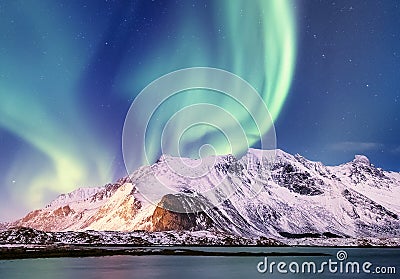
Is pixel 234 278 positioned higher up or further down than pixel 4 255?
further down

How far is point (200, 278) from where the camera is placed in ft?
281

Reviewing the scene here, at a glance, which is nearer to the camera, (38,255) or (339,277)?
(339,277)

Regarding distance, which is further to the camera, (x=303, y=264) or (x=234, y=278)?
(x=303, y=264)

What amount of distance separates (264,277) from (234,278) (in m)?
6.49

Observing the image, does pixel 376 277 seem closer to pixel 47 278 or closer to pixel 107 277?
pixel 107 277

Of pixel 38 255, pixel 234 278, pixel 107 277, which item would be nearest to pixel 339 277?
pixel 234 278

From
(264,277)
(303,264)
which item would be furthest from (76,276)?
(303,264)

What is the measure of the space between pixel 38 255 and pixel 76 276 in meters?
66.7

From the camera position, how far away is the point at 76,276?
84312 millimetres

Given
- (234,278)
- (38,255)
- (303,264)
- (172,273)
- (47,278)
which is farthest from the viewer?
(38,255)

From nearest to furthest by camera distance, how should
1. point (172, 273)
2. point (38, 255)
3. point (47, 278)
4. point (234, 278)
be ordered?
point (47, 278) < point (234, 278) < point (172, 273) < point (38, 255)

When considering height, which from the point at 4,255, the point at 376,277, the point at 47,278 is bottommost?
the point at 47,278

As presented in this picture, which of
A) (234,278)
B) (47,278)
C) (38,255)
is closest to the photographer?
(47,278)

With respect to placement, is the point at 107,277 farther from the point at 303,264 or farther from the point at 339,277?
the point at 303,264
